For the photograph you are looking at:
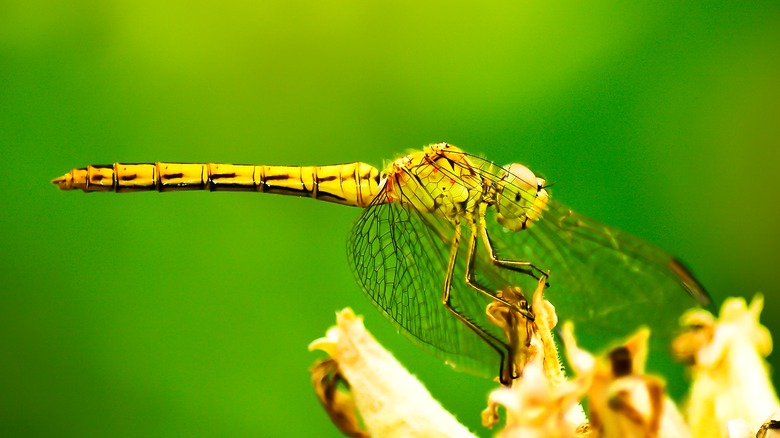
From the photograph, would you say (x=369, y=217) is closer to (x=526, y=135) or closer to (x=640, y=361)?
(x=526, y=135)

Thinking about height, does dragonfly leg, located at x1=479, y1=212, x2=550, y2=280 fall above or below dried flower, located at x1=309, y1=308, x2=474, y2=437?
above

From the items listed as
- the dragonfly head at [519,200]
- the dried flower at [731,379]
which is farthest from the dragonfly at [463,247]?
the dried flower at [731,379]

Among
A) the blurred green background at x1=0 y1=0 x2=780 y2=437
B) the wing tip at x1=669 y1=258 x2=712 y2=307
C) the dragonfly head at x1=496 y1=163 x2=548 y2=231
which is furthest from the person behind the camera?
the blurred green background at x1=0 y1=0 x2=780 y2=437

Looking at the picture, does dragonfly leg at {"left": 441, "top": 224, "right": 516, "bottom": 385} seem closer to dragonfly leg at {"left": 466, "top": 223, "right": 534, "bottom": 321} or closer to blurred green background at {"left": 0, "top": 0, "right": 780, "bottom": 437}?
dragonfly leg at {"left": 466, "top": 223, "right": 534, "bottom": 321}

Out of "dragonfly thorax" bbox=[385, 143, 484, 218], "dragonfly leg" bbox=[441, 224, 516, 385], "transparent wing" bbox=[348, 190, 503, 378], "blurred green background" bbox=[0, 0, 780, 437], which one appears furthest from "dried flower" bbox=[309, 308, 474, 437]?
"blurred green background" bbox=[0, 0, 780, 437]

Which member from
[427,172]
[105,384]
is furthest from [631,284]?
[105,384]

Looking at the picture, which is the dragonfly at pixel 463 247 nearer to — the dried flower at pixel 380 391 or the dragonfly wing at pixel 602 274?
the dragonfly wing at pixel 602 274
